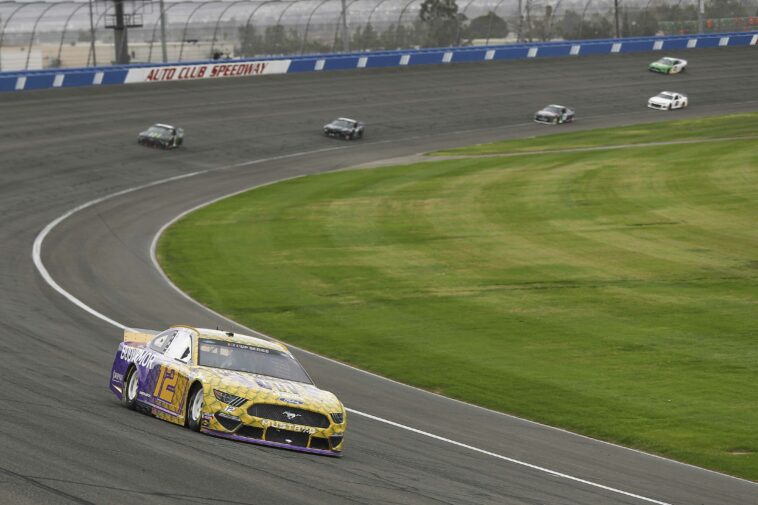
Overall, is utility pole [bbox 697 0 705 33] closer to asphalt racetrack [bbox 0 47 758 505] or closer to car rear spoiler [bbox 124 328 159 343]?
asphalt racetrack [bbox 0 47 758 505]

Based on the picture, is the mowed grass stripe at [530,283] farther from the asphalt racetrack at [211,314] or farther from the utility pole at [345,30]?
the utility pole at [345,30]

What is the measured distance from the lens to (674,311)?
30.1 m

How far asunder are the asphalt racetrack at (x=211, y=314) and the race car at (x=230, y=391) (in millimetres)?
330

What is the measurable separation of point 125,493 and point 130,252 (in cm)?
2784

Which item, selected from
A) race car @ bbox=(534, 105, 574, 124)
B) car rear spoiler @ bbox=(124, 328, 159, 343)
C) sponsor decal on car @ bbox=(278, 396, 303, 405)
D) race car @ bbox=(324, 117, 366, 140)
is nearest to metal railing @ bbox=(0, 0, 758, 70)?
race car @ bbox=(324, 117, 366, 140)

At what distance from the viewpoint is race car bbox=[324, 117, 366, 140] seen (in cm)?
6994

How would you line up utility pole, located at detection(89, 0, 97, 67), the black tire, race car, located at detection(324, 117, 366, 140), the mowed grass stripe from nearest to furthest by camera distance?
the black tire, the mowed grass stripe, race car, located at detection(324, 117, 366, 140), utility pole, located at detection(89, 0, 97, 67)

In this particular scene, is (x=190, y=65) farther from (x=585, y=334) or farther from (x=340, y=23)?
(x=585, y=334)

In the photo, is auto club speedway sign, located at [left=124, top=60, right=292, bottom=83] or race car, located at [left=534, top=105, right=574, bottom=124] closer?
auto club speedway sign, located at [left=124, top=60, right=292, bottom=83]

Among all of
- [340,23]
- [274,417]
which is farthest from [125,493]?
[340,23]

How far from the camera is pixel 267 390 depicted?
1573cm

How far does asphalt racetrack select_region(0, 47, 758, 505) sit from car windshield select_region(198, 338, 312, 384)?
3.65 feet

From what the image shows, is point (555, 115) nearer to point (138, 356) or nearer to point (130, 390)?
point (138, 356)

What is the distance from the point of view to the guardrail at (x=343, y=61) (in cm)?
7294
